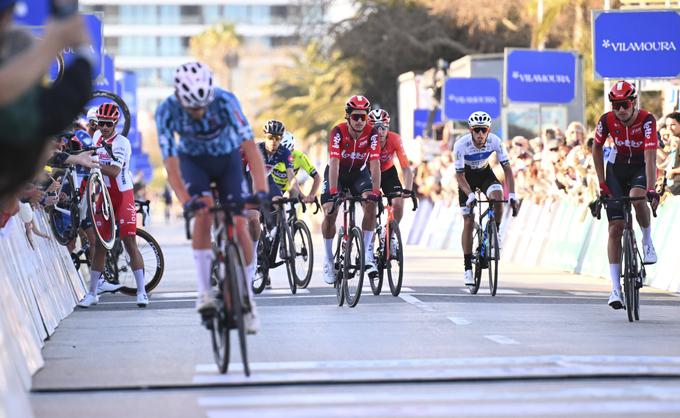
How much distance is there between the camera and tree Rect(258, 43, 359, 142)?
221 feet

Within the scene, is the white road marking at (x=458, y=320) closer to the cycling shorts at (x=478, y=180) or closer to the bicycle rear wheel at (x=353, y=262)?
the bicycle rear wheel at (x=353, y=262)

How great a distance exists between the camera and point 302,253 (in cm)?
1975

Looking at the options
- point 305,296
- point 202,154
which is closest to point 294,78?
point 305,296

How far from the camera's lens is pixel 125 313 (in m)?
16.9

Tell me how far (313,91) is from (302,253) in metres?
55.5

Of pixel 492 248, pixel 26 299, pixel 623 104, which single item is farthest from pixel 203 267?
pixel 492 248

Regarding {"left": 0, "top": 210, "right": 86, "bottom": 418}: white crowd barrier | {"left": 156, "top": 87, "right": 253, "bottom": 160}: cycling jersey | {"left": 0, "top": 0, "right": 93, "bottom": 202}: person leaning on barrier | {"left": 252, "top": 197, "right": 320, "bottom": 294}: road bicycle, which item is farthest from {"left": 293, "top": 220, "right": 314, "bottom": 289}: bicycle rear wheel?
{"left": 0, "top": 0, "right": 93, "bottom": 202}: person leaning on barrier

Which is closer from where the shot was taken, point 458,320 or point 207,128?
point 207,128

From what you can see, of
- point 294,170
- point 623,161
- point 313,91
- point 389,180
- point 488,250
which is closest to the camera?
point 623,161

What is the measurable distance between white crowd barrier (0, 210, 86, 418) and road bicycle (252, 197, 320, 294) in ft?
6.70

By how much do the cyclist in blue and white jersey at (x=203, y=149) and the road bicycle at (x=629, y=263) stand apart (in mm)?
4380

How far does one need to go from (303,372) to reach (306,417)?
1.93 meters

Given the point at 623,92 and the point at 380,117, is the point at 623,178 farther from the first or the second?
the point at 380,117

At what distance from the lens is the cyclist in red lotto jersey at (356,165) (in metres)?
17.5
